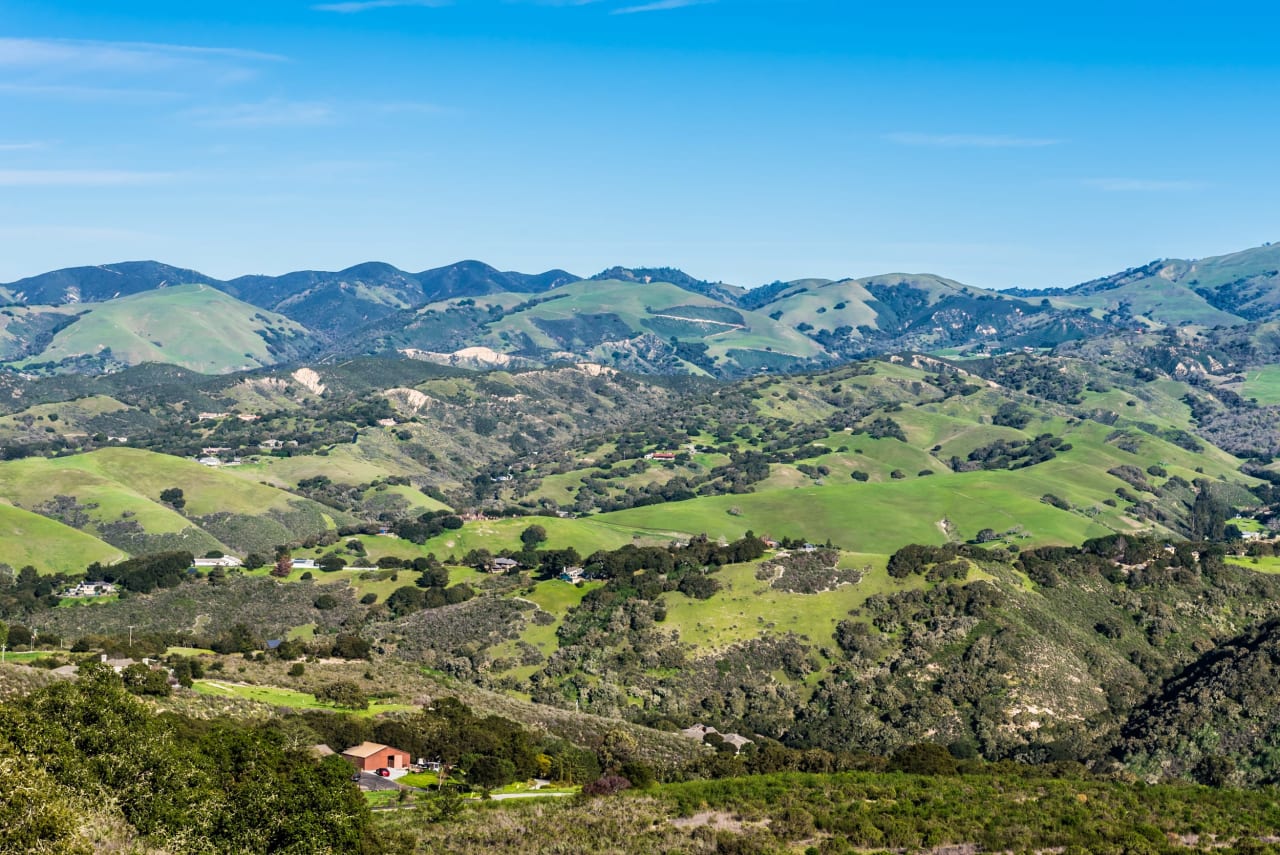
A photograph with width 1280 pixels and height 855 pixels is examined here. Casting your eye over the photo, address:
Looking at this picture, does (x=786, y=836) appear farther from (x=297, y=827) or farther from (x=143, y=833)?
(x=143, y=833)

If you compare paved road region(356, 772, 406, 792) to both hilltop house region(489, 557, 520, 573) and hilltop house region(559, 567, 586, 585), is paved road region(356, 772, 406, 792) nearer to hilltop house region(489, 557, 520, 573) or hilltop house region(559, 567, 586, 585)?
hilltop house region(559, 567, 586, 585)

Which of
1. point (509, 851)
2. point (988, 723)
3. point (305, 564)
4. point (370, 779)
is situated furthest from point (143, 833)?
point (305, 564)

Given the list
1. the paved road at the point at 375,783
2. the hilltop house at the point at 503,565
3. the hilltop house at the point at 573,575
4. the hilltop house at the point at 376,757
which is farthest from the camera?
the hilltop house at the point at 503,565

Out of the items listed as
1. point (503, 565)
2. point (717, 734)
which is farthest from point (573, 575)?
point (717, 734)

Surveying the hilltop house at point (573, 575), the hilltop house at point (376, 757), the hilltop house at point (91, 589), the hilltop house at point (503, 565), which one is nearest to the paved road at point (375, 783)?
the hilltop house at point (376, 757)

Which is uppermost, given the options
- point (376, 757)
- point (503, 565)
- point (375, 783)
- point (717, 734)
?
point (376, 757)

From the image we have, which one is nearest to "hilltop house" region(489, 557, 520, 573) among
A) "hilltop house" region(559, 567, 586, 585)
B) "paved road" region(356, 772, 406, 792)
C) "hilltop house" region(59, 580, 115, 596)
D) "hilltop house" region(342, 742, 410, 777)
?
"hilltop house" region(559, 567, 586, 585)

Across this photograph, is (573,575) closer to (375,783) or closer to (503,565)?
(503,565)

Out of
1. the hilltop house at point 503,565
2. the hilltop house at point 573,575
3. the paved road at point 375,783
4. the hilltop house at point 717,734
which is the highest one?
the paved road at point 375,783

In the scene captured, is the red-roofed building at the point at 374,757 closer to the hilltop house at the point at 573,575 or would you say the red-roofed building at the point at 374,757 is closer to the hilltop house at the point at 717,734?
the hilltop house at the point at 717,734
